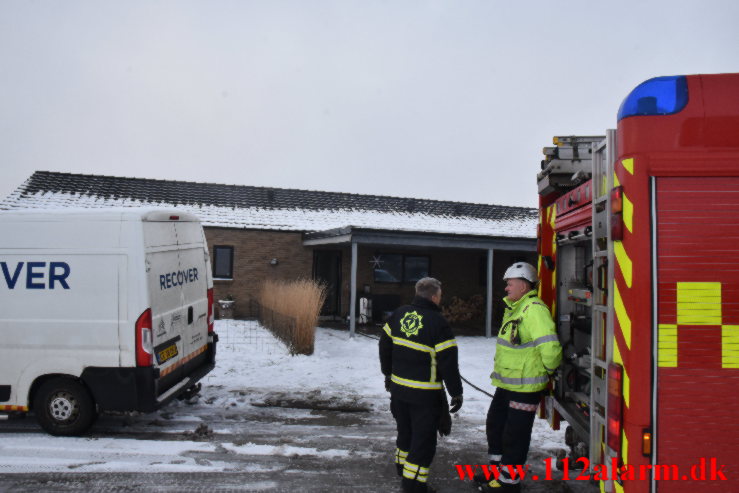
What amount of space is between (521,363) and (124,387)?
3847 mm

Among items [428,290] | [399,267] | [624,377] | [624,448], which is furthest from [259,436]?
[399,267]

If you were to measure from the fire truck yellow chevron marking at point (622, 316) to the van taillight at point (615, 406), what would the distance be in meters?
0.17

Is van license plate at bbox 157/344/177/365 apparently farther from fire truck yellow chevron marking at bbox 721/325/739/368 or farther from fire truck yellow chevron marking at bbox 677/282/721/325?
fire truck yellow chevron marking at bbox 721/325/739/368

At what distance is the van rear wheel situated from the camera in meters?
5.46

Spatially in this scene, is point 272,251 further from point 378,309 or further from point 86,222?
point 86,222

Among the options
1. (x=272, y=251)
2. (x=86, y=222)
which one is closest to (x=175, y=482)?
(x=86, y=222)

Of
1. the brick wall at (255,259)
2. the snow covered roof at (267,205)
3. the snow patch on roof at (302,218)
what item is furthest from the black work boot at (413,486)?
the brick wall at (255,259)

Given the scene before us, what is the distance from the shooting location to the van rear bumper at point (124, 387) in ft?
17.1

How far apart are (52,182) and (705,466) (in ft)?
76.6

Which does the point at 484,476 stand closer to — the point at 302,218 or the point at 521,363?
the point at 521,363

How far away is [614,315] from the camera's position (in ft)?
9.52

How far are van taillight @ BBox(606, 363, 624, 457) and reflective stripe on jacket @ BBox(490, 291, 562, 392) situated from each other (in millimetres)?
888

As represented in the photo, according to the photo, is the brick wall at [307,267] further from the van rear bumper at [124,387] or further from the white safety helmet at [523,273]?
the white safety helmet at [523,273]

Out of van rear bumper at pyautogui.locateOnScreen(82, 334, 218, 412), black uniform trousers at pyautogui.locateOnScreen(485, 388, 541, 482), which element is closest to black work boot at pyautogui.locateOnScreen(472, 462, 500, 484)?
black uniform trousers at pyautogui.locateOnScreen(485, 388, 541, 482)
